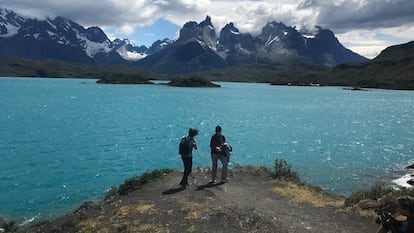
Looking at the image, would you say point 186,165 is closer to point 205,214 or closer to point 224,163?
point 224,163

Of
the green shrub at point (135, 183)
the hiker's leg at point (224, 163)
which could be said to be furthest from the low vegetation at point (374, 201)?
the green shrub at point (135, 183)

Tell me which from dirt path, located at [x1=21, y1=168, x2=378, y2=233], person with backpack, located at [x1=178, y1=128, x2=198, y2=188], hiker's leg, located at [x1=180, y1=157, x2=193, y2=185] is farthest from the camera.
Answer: hiker's leg, located at [x1=180, y1=157, x2=193, y2=185]

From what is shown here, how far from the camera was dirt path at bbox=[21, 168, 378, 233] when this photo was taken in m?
16.2

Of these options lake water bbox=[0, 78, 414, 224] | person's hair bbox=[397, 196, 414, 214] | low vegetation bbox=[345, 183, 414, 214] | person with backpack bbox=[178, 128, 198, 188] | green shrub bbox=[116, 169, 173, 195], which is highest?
person's hair bbox=[397, 196, 414, 214]

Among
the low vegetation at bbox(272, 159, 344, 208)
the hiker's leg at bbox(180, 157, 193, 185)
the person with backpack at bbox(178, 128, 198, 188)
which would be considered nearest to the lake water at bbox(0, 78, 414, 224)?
the low vegetation at bbox(272, 159, 344, 208)

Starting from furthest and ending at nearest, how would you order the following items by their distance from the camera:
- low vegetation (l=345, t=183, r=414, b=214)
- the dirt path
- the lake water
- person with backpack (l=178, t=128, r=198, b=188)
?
1. the lake water
2. person with backpack (l=178, t=128, r=198, b=188)
3. low vegetation (l=345, t=183, r=414, b=214)
4. the dirt path

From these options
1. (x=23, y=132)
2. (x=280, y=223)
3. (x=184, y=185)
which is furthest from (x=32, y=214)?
(x=23, y=132)

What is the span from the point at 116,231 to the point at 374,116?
322 ft

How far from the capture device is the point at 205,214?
17.4 meters

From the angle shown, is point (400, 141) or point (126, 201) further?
point (400, 141)

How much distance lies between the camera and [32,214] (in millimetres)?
25094

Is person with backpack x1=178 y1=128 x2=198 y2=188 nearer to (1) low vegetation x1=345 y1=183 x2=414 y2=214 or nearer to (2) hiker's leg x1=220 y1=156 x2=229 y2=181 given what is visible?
(2) hiker's leg x1=220 y1=156 x2=229 y2=181

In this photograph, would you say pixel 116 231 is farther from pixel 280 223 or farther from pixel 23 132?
pixel 23 132

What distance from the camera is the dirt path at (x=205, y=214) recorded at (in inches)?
639
